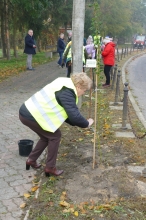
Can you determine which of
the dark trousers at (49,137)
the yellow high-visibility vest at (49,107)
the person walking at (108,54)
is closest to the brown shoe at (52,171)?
the dark trousers at (49,137)

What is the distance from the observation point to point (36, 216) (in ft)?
11.6

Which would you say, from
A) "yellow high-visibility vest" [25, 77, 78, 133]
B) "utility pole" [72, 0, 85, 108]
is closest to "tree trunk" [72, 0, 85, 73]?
"utility pole" [72, 0, 85, 108]

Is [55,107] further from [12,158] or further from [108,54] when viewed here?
[108,54]

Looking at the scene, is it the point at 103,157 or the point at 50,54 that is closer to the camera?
the point at 103,157

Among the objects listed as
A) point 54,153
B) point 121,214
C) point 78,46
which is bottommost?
point 121,214

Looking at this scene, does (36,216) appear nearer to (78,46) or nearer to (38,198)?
(38,198)

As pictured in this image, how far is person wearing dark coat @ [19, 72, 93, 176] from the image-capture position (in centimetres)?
400

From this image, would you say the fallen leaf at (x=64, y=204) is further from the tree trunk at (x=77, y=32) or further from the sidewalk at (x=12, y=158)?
the tree trunk at (x=77, y=32)

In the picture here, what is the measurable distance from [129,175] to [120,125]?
2.46m

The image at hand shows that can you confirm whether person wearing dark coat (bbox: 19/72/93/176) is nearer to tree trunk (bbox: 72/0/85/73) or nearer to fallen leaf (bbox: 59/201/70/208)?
fallen leaf (bbox: 59/201/70/208)

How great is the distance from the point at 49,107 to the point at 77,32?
3.84 m

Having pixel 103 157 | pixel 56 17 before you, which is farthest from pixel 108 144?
pixel 56 17

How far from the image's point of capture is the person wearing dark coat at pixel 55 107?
400 centimetres

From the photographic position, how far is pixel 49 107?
408 centimetres
